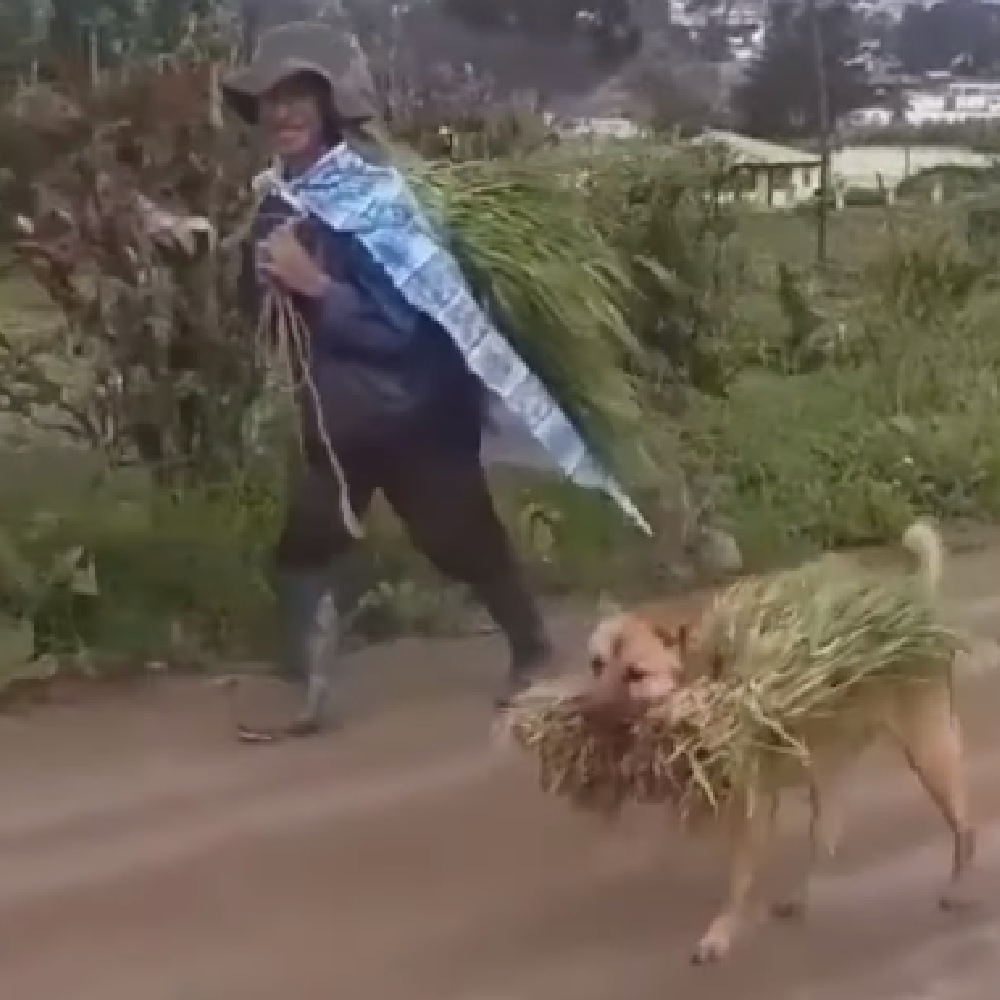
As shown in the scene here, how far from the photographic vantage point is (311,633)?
191 inches

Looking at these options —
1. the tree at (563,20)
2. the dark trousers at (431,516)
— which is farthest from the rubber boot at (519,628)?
the tree at (563,20)

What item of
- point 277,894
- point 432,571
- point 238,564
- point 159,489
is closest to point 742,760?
point 277,894

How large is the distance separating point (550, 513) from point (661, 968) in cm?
246

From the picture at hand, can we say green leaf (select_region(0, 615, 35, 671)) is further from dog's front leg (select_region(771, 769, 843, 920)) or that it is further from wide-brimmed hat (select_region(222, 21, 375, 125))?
dog's front leg (select_region(771, 769, 843, 920))

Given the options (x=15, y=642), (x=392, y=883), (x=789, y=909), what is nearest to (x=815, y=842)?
(x=789, y=909)

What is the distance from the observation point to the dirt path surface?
3.51m

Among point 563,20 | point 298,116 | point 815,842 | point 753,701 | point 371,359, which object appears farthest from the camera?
point 563,20

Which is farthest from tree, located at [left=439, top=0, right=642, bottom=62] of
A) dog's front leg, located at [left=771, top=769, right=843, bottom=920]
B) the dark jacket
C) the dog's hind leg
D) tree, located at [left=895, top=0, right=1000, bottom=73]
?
the dog's hind leg

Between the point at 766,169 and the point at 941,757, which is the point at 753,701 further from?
the point at 766,169

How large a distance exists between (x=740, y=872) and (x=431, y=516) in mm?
1514

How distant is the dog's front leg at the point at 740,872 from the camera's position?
339cm

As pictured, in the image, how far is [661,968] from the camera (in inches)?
140

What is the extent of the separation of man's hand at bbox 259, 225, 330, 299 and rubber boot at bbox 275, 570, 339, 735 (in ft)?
2.25

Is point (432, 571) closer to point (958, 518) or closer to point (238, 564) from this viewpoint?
point (238, 564)
